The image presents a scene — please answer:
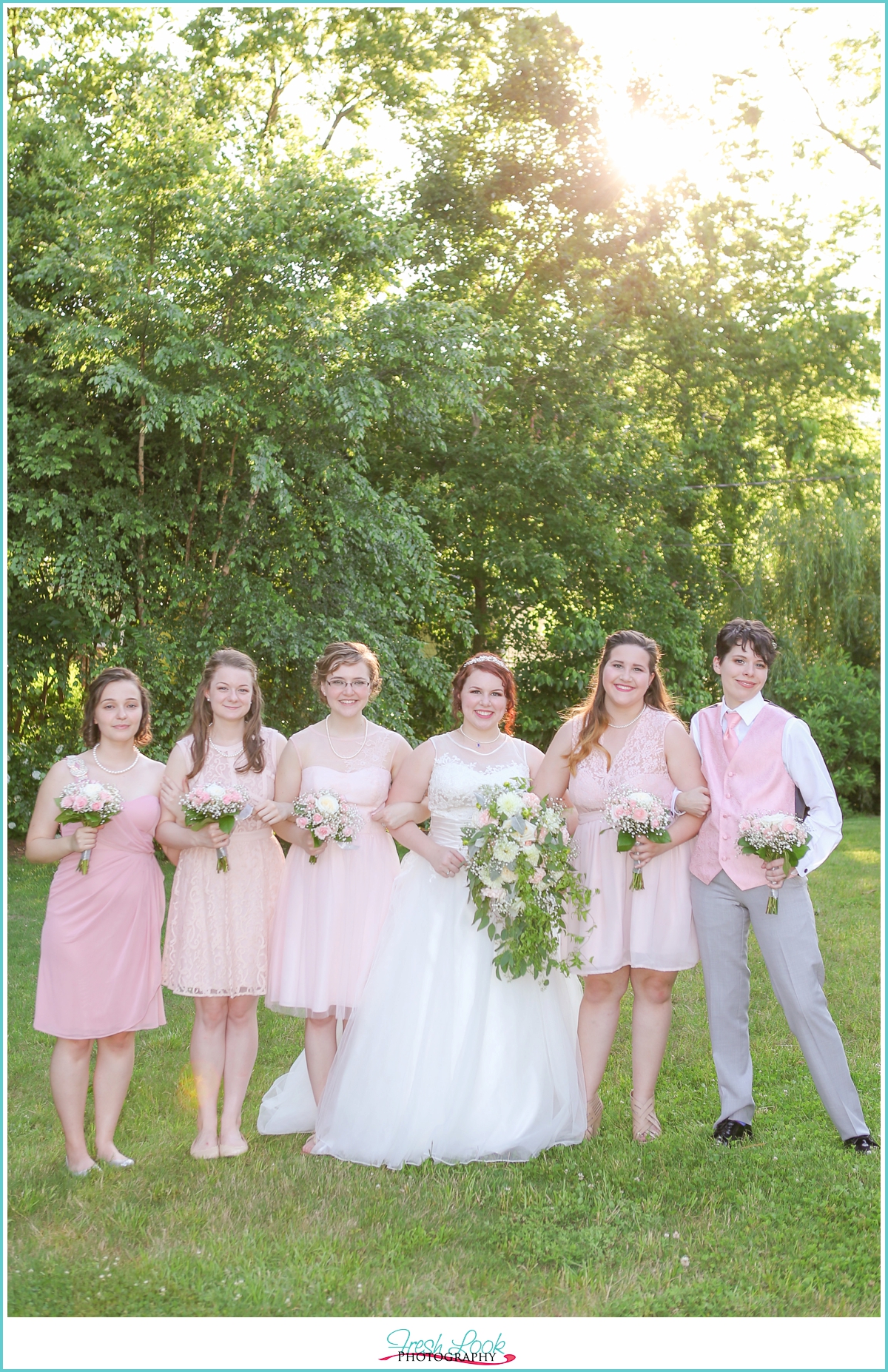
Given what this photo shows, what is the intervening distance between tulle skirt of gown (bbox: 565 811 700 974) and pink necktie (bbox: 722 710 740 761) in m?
0.51

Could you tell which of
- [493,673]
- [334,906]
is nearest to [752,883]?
[493,673]

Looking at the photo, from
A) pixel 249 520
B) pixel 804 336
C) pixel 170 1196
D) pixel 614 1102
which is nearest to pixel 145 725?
pixel 170 1196

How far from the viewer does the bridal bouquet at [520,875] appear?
16.6 feet

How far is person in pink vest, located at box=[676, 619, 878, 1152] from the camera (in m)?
5.21

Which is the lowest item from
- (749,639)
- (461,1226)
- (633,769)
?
(461,1226)

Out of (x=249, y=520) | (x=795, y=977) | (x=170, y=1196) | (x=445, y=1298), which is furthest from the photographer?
(x=249, y=520)

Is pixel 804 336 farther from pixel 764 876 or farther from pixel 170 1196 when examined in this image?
pixel 170 1196

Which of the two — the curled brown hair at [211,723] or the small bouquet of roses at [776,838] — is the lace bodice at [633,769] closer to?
the small bouquet of roses at [776,838]

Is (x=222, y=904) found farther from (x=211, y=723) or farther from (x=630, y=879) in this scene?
(x=630, y=879)

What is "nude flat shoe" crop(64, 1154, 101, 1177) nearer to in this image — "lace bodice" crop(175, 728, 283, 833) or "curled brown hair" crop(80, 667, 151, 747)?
"lace bodice" crop(175, 728, 283, 833)

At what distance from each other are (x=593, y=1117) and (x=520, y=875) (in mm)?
1355

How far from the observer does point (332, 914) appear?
5371 mm

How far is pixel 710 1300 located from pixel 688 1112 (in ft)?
6.17

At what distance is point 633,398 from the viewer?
61.3 feet
